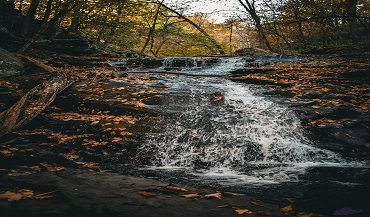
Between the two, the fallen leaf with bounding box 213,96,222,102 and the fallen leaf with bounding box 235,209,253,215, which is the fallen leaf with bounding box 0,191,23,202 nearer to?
the fallen leaf with bounding box 235,209,253,215

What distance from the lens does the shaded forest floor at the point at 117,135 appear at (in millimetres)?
2082

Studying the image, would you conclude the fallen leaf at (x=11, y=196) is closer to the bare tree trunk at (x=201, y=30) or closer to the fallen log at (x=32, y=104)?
the fallen log at (x=32, y=104)

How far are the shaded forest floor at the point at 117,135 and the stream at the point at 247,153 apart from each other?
0.33 meters

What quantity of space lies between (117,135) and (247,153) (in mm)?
2801

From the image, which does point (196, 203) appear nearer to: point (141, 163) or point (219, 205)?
point (219, 205)

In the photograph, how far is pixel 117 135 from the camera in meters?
5.27

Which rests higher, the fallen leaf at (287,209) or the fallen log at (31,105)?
the fallen log at (31,105)

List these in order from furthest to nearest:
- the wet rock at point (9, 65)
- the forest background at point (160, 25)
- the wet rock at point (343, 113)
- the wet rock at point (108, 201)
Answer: the forest background at point (160, 25)
the wet rock at point (9, 65)
the wet rock at point (343, 113)
the wet rock at point (108, 201)

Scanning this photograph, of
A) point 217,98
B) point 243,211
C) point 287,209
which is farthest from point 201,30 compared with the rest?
point 243,211

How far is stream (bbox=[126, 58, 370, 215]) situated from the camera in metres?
3.03

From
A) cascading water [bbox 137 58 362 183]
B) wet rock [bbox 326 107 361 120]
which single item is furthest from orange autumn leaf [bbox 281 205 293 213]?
wet rock [bbox 326 107 361 120]

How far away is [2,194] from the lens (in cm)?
201

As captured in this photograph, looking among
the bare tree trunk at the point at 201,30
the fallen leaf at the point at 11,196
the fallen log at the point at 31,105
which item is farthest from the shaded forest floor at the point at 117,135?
the bare tree trunk at the point at 201,30

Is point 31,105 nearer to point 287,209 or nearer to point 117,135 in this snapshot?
point 117,135
